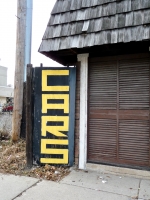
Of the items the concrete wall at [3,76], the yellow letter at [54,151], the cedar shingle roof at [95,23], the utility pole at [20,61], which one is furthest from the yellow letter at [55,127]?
the concrete wall at [3,76]

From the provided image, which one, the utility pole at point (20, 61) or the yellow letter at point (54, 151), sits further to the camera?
the utility pole at point (20, 61)

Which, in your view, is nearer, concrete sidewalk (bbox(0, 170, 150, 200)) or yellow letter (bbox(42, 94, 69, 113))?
concrete sidewalk (bbox(0, 170, 150, 200))

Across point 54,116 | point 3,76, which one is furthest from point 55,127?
point 3,76

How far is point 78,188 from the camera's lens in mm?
2943

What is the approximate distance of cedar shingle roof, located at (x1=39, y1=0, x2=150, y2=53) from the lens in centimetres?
293

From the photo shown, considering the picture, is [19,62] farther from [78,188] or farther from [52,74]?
[78,188]

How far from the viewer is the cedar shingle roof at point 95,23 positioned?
9.61ft

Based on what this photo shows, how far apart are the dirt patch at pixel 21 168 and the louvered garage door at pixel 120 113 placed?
70cm

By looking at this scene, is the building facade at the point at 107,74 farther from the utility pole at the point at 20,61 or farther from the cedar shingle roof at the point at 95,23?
the utility pole at the point at 20,61

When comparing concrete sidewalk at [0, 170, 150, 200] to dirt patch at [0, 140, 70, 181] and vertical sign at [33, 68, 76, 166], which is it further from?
vertical sign at [33, 68, 76, 166]

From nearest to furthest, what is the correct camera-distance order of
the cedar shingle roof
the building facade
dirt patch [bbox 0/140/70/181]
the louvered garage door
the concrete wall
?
the cedar shingle roof, the building facade, the louvered garage door, dirt patch [bbox 0/140/70/181], the concrete wall

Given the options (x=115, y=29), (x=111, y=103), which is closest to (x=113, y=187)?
(x=111, y=103)

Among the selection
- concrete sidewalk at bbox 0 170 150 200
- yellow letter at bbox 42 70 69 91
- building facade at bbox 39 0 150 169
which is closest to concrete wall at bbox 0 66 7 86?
yellow letter at bbox 42 70 69 91

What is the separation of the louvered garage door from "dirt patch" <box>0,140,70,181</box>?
0.70m
